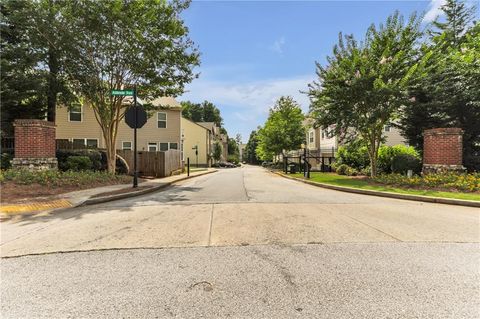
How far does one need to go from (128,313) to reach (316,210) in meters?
6.08

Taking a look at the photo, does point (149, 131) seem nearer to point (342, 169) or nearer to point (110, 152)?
point (110, 152)

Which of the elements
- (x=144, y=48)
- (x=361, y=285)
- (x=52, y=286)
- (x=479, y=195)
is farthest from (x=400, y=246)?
(x=144, y=48)

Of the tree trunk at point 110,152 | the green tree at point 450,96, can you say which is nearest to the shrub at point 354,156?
the green tree at point 450,96

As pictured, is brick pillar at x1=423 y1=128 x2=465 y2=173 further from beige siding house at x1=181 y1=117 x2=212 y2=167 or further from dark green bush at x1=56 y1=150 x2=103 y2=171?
beige siding house at x1=181 y1=117 x2=212 y2=167

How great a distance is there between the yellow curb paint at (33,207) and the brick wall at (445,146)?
14560mm

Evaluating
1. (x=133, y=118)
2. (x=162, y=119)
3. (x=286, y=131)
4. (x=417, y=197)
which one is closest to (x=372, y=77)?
(x=417, y=197)

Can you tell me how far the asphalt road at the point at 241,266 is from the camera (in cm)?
308

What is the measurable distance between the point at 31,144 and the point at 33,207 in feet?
18.0

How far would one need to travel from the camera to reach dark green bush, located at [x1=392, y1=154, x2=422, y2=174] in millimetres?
15984

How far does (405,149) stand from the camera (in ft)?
60.1

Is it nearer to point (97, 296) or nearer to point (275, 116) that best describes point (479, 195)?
point (97, 296)

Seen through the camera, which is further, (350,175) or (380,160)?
(350,175)

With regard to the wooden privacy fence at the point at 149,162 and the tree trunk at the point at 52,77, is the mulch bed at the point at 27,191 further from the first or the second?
the wooden privacy fence at the point at 149,162

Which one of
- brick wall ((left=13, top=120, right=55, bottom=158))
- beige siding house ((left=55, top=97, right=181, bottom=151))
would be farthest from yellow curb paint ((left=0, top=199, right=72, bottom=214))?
beige siding house ((left=55, top=97, right=181, bottom=151))
